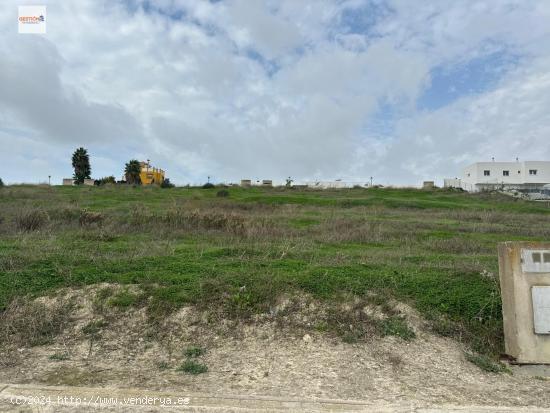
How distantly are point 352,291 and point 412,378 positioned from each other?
2087 mm

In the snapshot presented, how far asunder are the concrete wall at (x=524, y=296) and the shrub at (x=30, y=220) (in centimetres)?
1447

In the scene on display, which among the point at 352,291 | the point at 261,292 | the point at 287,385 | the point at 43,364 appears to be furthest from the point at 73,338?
the point at 352,291

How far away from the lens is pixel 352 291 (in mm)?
7016

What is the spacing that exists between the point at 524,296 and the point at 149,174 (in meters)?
63.0

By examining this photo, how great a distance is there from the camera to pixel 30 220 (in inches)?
623

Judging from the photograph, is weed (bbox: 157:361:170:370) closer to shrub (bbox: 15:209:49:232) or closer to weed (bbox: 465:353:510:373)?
weed (bbox: 465:353:510:373)

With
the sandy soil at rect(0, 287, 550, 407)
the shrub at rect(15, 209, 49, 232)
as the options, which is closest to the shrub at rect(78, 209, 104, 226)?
the shrub at rect(15, 209, 49, 232)

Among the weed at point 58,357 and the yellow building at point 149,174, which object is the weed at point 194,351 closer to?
the weed at point 58,357

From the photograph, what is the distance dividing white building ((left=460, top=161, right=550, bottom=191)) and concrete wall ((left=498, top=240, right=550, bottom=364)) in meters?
69.2

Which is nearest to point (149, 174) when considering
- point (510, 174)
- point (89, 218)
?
point (89, 218)

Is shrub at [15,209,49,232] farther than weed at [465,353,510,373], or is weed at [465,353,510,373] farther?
shrub at [15,209,49,232]

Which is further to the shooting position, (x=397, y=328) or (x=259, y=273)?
(x=259, y=273)

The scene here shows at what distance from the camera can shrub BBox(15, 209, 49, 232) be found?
50.2 ft

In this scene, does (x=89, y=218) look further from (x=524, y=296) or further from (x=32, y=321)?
(x=524, y=296)
